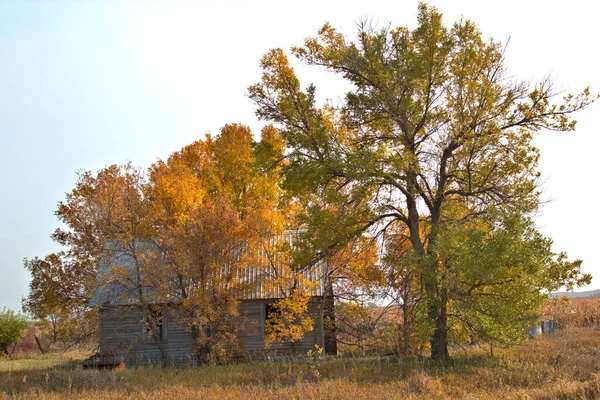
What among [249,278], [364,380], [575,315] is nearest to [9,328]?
[249,278]

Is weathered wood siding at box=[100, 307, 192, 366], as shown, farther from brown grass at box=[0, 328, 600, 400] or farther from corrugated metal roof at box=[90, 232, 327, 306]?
brown grass at box=[0, 328, 600, 400]

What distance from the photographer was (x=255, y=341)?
2486 centimetres

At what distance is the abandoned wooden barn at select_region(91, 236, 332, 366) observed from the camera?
2319 cm

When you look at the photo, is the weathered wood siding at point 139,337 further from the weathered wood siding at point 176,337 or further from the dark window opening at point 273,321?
the dark window opening at point 273,321

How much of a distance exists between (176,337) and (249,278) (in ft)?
15.4

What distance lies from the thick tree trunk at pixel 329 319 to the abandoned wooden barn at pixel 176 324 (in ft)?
0.63

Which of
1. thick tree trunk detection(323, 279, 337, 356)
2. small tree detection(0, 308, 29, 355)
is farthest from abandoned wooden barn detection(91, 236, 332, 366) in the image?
small tree detection(0, 308, 29, 355)

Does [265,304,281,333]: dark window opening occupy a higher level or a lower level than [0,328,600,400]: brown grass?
higher

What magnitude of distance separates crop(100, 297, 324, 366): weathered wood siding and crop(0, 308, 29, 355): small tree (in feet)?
37.9

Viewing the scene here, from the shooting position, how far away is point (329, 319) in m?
24.5

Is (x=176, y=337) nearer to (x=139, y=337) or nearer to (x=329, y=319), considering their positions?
(x=139, y=337)

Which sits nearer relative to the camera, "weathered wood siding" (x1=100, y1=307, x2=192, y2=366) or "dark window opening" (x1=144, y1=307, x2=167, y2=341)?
"dark window opening" (x1=144, y1=307, x2=167, y2=341)

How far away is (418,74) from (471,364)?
10.0 m

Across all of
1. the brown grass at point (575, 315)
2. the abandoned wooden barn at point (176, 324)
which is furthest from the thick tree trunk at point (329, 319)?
the brown grass at point (575, 315)
